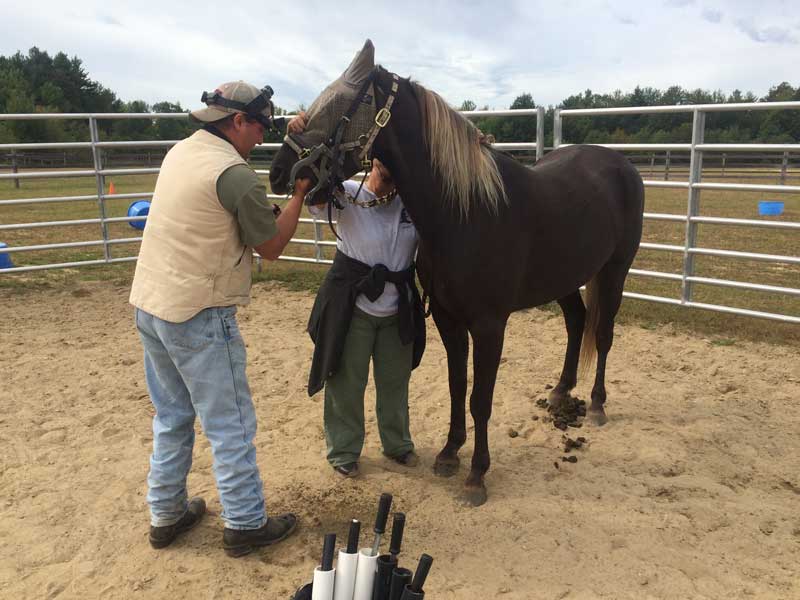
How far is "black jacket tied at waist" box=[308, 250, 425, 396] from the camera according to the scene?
2.84 metres

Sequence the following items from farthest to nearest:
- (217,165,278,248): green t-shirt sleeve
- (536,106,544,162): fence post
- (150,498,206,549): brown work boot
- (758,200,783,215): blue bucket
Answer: (758,200,783,215): blue bucket → (536,106,544,162): fence post → (150,498,206,549): brown work boot → (217,165,278,248): green t-shirt sleeve

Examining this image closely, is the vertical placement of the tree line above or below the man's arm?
above

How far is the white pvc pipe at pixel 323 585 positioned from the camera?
165cm

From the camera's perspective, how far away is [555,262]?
3.07 m

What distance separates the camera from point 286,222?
91.6 inches

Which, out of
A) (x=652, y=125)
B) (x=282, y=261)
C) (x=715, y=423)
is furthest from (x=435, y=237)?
(x=652, y=125)

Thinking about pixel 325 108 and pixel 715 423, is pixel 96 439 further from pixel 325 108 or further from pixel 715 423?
pixel 715 423

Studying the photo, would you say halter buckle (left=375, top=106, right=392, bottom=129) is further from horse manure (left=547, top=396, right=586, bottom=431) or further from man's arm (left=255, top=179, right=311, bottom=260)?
horse manure (left=547, top=396, right=586, bottom=431)


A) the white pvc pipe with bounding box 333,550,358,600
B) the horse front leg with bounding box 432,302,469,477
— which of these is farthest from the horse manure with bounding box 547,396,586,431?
the white pvc pipe with bounding box 333,550,358,600

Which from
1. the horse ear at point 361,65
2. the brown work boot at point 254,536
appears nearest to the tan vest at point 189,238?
the horse ear at point 361,65

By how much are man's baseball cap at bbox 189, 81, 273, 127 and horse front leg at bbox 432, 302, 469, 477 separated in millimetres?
1320

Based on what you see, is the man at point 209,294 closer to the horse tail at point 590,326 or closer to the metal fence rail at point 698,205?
the horse tail at point 590,326

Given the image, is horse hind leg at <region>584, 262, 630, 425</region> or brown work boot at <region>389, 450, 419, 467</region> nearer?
brown work boot at <region>389, 450, 419, 467</region>

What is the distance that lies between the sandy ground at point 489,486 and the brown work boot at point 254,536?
58 mm
